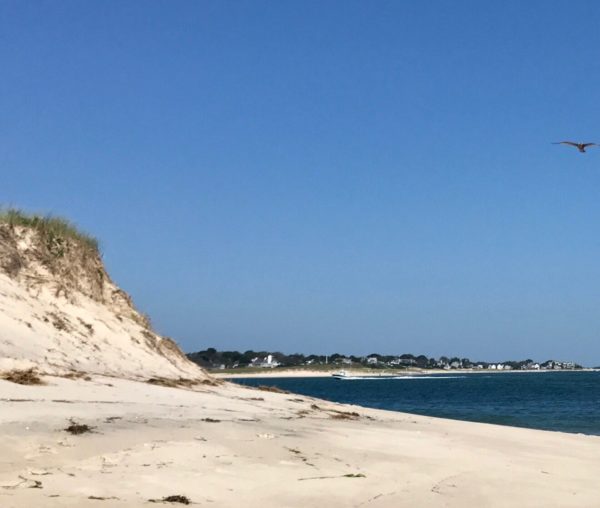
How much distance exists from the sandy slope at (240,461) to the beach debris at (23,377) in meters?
0.26

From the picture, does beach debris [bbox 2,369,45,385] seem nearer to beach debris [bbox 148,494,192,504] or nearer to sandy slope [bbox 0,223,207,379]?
sandy slope [bbox 0,223,207,379]

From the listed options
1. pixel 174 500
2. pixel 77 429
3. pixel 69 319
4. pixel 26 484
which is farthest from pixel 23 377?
pixel 69 319

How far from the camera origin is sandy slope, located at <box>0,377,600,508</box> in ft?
23.8

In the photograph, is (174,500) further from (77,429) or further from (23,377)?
(23,377)

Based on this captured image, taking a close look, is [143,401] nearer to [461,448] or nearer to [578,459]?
[461,448]

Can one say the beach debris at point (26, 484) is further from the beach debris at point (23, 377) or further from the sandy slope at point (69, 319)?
the sandy slope at point (69, 319)

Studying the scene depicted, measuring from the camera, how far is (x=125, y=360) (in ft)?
61.8

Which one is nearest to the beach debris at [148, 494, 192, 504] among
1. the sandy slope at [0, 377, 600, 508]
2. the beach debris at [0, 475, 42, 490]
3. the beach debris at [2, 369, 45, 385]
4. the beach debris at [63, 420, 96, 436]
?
→ the sandy slope at [0, 377, 600, 508]

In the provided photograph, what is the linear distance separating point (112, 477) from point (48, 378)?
6.37 meters

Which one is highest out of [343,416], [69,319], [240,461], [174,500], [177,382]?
[69,319]

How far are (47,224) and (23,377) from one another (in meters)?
10.2

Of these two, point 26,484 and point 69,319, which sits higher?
point 69,319

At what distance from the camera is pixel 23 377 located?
1244 cm

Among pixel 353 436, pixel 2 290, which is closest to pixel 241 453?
pixel 353 436
